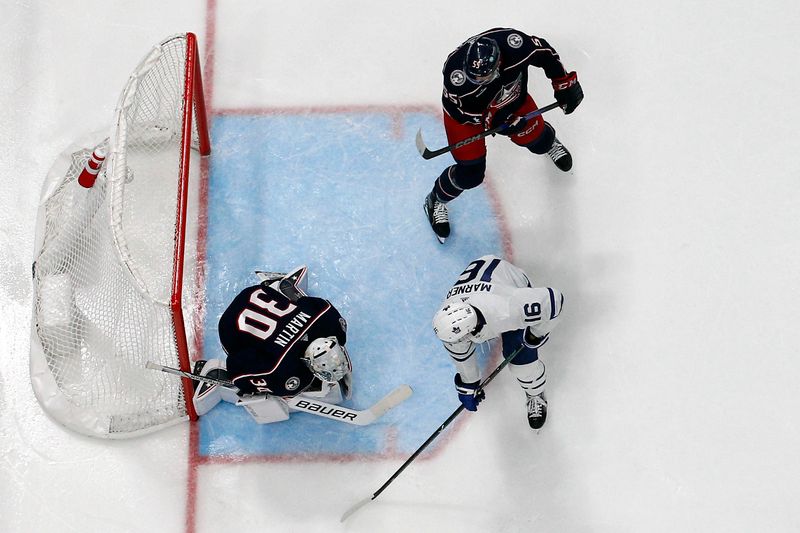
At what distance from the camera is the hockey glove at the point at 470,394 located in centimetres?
455

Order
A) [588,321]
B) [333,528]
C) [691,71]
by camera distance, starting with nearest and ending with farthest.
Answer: [333,528] → [588,321] → [691,71]

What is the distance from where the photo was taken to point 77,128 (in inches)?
210

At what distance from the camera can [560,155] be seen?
16.9 ft

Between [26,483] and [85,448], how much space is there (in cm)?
29

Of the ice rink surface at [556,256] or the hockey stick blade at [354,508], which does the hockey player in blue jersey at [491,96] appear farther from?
the hockey stick blade at [354,508]

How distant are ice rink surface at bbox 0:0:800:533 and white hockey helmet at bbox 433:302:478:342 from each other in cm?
77

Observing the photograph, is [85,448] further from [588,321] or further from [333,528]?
[588,321]

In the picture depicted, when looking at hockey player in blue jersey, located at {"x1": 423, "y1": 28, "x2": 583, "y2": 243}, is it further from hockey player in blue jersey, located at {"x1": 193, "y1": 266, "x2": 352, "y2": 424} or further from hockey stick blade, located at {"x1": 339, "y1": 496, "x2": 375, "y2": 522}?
hockey stick blade, located at {"x1": 339, "y1": 496, "x2": 375, "y2": 522}

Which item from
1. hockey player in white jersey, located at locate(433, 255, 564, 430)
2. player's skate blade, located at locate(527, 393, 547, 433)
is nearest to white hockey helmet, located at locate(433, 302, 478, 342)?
hockey player in white jersey, located at locate(433, 255, 564, 430)

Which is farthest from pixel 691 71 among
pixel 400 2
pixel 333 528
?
pixel 333 528

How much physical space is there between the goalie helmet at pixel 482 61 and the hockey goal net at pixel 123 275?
4.03 ft

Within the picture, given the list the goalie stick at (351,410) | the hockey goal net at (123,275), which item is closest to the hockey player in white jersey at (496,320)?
the goalie stick at (351,410)

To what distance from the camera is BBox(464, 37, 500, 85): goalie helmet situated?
426 cm

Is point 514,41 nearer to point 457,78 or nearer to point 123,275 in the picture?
point 457,78
